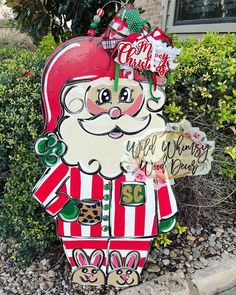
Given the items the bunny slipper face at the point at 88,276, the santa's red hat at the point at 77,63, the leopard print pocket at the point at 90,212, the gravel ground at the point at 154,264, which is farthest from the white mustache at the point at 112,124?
the gravel ground at the point at 154,264

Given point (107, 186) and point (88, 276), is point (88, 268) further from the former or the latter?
point (107, 186)

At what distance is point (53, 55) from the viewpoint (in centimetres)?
155

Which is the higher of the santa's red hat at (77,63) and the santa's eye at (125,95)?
the santa's red hat at (77,63)

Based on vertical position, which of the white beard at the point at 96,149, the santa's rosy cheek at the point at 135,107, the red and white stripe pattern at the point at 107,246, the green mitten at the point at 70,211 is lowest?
the red and white stripe pattern at the point at 107,246

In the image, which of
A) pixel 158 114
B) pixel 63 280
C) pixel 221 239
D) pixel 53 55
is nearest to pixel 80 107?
pixel 53 55

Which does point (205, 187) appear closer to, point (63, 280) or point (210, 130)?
point (210, 130)

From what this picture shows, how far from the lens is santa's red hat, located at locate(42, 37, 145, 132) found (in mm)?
1558

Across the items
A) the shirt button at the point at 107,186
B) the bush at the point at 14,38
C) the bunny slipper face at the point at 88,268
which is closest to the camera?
the shirt button at the point at 107,186

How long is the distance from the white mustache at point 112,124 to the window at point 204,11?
350 cm

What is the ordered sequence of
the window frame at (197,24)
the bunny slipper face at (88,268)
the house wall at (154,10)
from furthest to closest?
the house wall at (154,10), the window frame at (197,24), the bunny slipper face at (88,268)

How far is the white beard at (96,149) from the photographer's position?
1.66 m

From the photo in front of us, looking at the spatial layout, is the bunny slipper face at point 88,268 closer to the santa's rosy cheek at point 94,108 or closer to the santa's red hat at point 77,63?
the santa's rosy cheek at point 94,108

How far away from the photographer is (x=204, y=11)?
5125 millimetres

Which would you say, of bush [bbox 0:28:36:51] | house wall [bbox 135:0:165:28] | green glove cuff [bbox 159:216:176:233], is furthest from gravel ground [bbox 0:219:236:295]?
bush [bbox 0:28:36:51]
